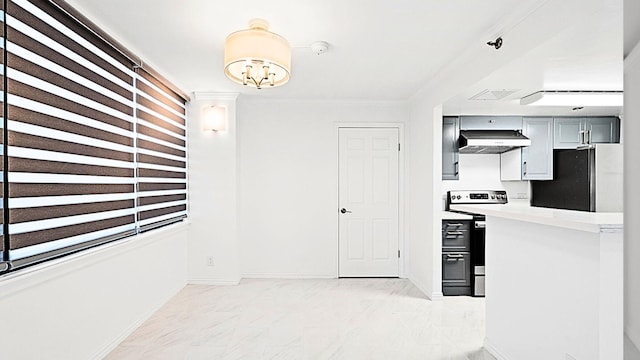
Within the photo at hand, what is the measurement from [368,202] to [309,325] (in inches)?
84.7

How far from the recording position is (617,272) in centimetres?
181

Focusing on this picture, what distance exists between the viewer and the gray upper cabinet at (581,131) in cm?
527

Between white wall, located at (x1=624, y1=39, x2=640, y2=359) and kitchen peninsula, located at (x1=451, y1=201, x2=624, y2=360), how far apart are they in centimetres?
166

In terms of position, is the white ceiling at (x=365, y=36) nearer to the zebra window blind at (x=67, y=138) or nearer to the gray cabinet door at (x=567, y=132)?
the zebra window blind at (x=67, y=138)

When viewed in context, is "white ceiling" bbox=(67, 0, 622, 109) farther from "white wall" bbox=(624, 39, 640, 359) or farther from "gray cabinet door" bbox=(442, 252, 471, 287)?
"white wall" bbox=(624, 39, 640, 359)

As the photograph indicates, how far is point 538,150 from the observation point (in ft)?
17.2

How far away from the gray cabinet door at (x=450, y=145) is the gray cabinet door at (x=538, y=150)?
88 centimetres

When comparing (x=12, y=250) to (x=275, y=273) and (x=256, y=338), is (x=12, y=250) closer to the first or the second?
(x=256, y=338)

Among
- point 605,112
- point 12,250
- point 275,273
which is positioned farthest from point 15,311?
point 605,112

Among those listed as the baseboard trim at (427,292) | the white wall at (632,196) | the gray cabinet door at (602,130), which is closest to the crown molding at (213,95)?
the baseboard trim at (427,292)

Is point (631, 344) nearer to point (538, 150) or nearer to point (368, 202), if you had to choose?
point (368, 202)

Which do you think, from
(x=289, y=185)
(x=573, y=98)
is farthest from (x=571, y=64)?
(x=289, y=185)

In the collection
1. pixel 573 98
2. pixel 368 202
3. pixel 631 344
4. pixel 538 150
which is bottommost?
pixel 368 202

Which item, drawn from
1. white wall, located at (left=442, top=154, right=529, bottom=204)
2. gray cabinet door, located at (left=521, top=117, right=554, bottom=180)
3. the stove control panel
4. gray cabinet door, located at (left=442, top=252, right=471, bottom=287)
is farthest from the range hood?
gray cabinet door, located at (left=442, top=252, right=471, bottom=287)
